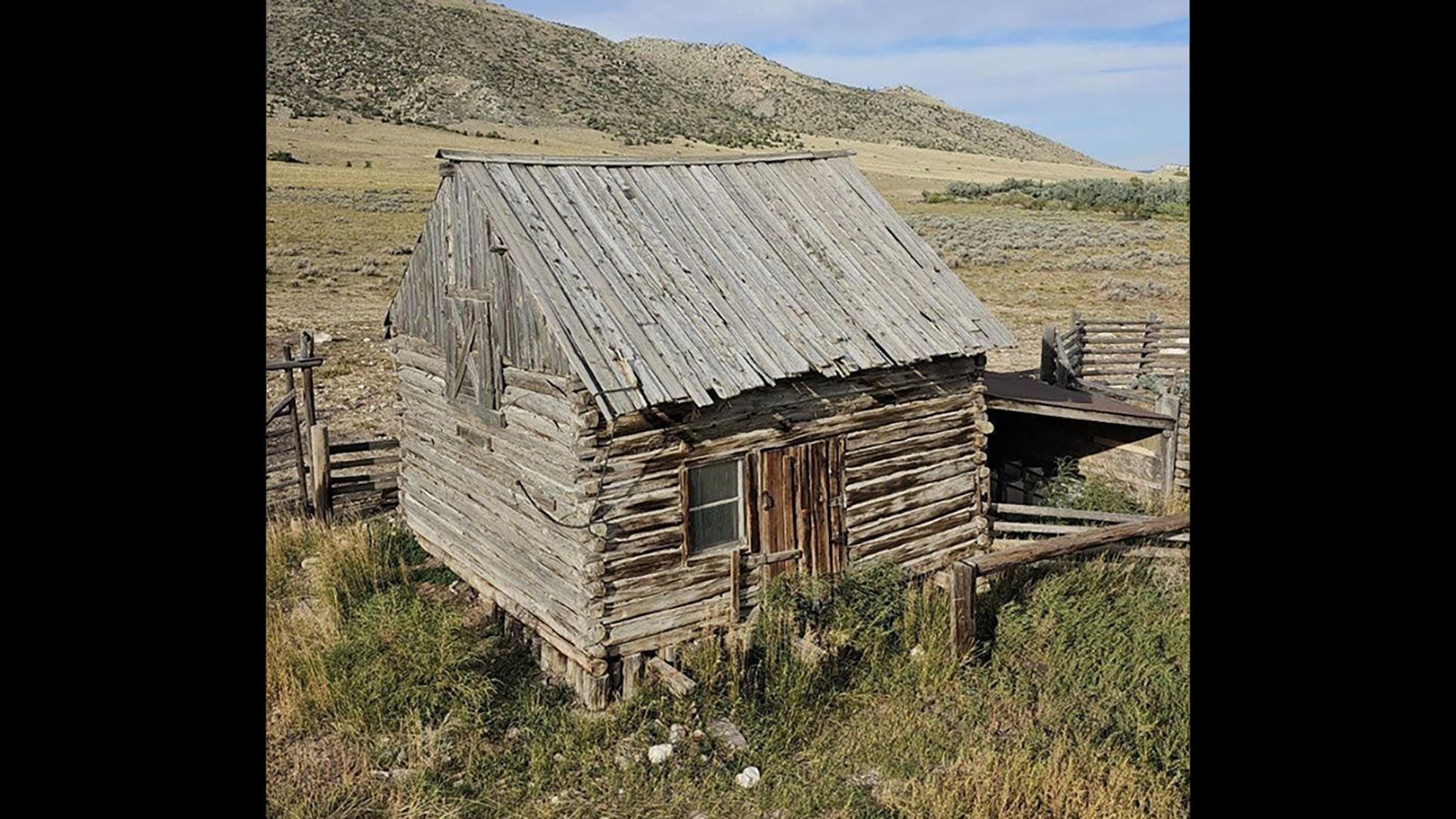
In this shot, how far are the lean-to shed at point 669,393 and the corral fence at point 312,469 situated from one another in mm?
2143

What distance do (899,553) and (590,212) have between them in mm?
4653

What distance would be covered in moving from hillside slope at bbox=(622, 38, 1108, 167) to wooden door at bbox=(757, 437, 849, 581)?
11355 centimetres

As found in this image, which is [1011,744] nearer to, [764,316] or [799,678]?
[799,678]

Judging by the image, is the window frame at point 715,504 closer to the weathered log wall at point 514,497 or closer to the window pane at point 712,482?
the window pane at point 712,482

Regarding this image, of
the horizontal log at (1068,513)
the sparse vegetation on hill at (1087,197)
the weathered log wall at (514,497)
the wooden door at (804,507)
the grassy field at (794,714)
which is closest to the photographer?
the grassy field at (794,714)

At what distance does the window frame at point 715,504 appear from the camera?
887cm

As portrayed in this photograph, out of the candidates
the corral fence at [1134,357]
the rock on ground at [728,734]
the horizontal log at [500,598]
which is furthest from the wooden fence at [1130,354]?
the rock on ground at [728,734]

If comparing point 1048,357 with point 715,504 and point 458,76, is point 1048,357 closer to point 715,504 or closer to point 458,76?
point 715,504

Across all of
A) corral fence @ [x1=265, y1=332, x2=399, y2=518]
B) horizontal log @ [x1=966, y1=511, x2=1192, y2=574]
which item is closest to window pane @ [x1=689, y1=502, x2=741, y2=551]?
horizontal log @ [x1=966, y1=511, x2=1192, y2=574]

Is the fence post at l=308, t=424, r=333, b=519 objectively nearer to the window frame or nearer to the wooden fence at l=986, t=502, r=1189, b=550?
the window frame

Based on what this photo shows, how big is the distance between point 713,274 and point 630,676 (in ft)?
12.6

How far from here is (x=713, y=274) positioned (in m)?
9.86

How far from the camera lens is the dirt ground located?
22859mm
